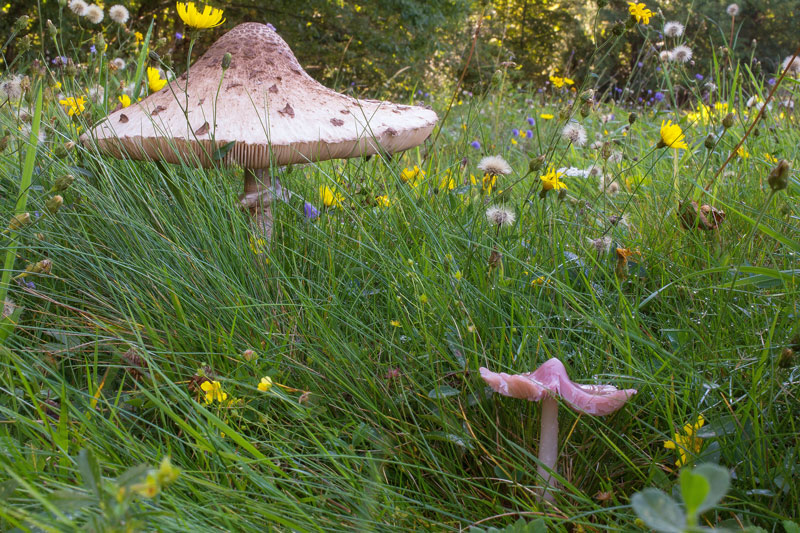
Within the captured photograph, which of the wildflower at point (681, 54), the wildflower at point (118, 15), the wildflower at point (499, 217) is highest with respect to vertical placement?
the wildflower at point (681, 54)

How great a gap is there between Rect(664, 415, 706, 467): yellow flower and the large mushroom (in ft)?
3.31

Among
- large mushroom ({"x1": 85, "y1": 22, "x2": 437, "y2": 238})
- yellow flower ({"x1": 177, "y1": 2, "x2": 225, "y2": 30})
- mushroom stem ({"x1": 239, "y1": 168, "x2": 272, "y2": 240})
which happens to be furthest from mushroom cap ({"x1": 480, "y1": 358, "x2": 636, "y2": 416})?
yellow flower ({"x1": 177, "y1": 2, "x2": 225, "y2": 30})

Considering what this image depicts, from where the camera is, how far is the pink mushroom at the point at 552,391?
3.03 feet

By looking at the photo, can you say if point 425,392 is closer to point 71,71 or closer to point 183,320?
point 183,320

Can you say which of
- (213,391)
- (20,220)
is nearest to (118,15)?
(20,220)

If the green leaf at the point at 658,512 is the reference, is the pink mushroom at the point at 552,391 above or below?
below

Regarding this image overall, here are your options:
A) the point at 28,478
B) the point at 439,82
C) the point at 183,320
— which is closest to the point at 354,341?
the point at 183,320

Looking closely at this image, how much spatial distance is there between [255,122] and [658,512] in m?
1.52

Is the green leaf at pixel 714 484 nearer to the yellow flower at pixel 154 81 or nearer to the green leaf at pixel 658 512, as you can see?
the green leaf at pixel 658 512

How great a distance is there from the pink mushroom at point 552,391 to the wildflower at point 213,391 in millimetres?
446

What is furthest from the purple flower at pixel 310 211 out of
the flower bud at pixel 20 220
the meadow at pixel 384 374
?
the flower bud at pixel 20 220

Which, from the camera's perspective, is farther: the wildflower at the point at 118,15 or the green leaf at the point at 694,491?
the wildflower at the point at 118,15

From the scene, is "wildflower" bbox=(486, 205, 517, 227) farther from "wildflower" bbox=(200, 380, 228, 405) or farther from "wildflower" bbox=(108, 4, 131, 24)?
"wildflower" bbox=(108, 4, 131, 24)

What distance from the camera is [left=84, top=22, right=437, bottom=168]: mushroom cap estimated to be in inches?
66.6
